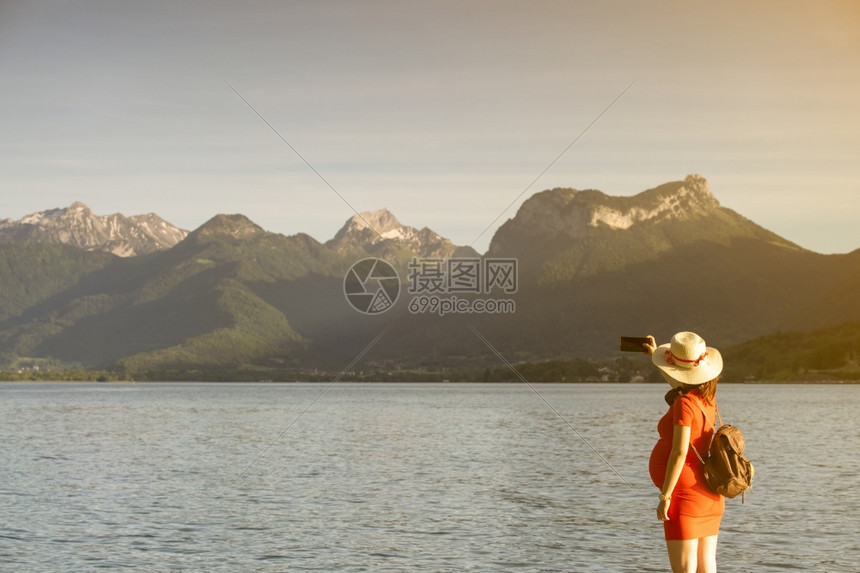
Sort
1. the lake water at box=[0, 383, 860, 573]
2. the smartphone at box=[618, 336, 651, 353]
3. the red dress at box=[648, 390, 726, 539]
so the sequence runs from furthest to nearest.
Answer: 1. the lake water at box=[0, 383, 860, 573]
2. the smartphone at box=[618, 336, 651, 353]
3. the red dress at box=[648, 390, 726, 539]

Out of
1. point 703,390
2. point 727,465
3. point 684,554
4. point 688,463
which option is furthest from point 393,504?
point 727,465

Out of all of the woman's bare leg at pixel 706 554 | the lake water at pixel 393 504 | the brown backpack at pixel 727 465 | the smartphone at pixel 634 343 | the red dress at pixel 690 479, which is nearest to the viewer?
the brown backpack at pixel 727 465

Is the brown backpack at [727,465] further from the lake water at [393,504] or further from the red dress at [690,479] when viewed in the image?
the lake water at [393,504]

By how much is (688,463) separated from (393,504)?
2263 centimetres

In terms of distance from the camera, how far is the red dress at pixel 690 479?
1211 centimetres

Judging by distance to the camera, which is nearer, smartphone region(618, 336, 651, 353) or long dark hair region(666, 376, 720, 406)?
long dark hair region(666, 376, 720, 406)

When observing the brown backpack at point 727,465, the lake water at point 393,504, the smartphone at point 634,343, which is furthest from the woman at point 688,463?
the lake water at point 393,504

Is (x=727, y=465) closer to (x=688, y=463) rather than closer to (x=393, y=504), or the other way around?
(x=688, y=463)

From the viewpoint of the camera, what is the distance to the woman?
12.0 meters

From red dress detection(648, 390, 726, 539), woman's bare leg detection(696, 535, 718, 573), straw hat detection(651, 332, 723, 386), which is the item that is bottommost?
woman's bare leg detection(696, 535, 718, 573)

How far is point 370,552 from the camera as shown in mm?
25344

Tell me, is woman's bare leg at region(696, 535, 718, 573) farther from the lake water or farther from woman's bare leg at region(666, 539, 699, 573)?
the lake water

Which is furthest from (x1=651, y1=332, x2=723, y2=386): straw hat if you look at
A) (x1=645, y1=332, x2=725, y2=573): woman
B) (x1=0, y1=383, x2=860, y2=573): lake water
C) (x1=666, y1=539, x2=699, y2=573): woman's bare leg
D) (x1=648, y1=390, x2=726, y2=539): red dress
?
(x1=0, y1=383, x2=860, y2=573): lake water

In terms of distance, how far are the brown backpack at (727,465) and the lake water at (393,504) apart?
38.2 ft
